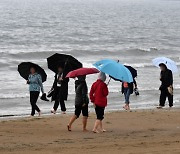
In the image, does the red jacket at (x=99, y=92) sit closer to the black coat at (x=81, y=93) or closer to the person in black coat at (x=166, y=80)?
the black coat at (x=81, y=93)

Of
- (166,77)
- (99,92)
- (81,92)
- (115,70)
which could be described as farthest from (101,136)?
(166,77)

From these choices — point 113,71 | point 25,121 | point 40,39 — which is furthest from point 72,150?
point 40,39

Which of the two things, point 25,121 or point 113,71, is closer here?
point 113,71

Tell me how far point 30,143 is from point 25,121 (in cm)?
305

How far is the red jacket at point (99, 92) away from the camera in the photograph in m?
11.1

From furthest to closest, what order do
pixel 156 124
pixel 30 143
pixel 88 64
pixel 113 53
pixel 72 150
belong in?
pixel 113 53, pixel 88 64, pixel 156 124, pixel 30 143, pixel 72 150

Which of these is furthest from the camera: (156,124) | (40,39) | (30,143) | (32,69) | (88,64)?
(40,39)

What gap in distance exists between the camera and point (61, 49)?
43.2 m

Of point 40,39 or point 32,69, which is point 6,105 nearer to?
point 32,69

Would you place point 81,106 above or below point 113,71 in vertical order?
below

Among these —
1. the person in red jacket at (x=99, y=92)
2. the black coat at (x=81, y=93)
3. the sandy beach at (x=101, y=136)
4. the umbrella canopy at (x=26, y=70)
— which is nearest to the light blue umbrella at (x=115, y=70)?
the person in red jacket at (x=99, y=92)

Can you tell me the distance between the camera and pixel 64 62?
14.0 m

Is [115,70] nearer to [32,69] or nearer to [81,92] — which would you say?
[81,92]

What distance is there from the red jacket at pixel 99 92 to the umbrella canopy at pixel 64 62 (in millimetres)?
2585
